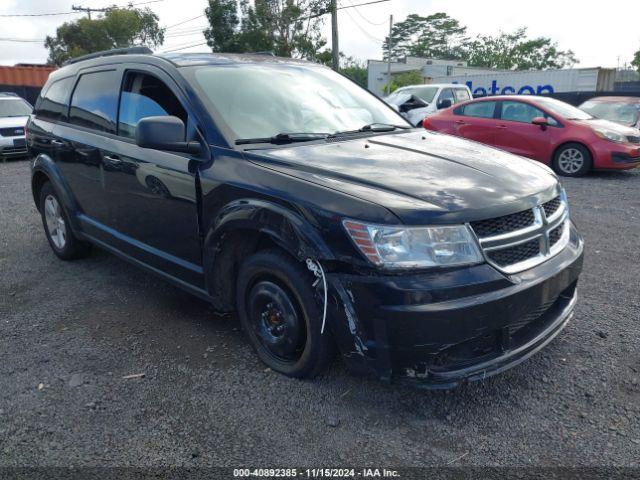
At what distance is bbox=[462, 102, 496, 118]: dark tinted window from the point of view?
398 inches

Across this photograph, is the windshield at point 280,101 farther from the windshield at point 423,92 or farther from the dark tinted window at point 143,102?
the windshield at point 423,92

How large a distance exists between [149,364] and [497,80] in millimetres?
30636

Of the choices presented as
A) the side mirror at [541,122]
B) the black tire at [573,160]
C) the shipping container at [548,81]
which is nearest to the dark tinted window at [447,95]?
the side mirror at [541,122]

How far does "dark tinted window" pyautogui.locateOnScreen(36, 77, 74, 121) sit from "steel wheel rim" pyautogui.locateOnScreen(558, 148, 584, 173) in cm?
806

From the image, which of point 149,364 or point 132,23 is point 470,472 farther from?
point 132,23

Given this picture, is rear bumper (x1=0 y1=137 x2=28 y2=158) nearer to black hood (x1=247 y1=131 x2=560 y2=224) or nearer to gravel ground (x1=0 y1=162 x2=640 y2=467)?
gravel ground (x1=0 y1=162 x2=640 y2=467)

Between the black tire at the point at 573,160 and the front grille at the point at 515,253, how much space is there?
296 inches

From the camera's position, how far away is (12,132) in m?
12.6

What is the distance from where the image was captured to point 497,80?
97.9ft

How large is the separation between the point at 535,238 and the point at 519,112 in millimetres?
8011

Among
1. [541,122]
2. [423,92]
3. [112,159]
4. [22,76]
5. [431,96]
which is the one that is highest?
[22,76]

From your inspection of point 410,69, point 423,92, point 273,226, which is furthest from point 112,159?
point 410,69

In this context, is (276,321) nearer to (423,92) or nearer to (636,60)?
(423,92)

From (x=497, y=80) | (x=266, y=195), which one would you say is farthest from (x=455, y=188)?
(x=497, y=80)
